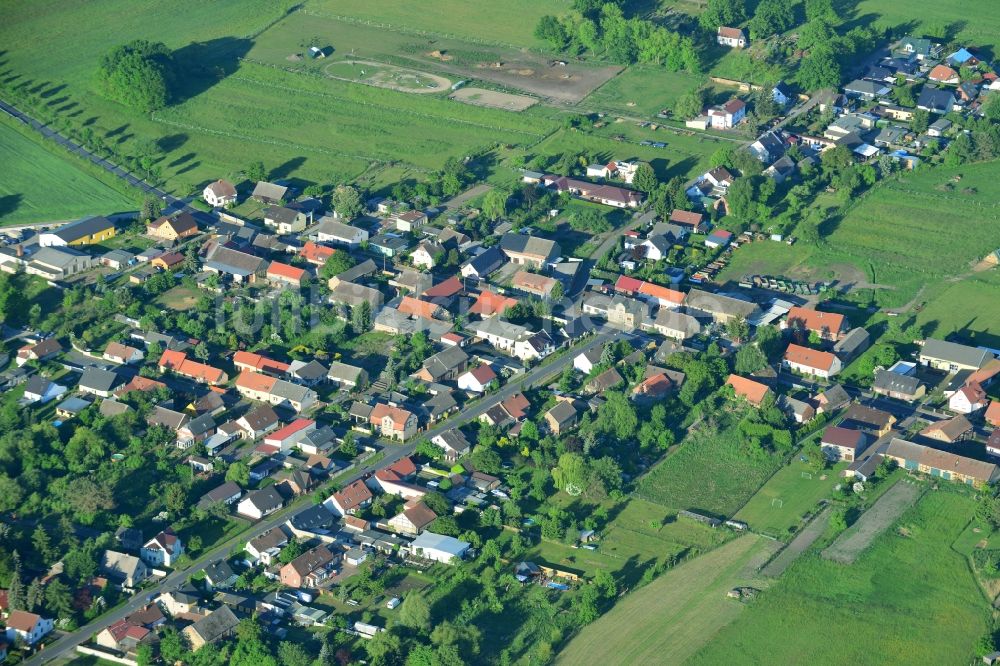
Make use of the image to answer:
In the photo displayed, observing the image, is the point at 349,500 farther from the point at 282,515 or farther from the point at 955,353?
the point at 955,353

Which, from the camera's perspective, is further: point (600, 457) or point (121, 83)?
point (121, 83)

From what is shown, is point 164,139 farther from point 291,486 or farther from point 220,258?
point 291,486

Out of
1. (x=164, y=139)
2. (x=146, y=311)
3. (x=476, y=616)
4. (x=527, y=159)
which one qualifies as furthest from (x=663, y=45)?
(x=476, y=616)

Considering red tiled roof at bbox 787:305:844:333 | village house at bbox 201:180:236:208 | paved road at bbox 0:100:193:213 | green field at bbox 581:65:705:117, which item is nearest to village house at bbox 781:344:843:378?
red tiled roof at bbox 787:305:844:333

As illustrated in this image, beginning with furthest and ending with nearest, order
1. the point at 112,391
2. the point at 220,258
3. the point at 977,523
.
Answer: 1. the point at 220,258
2. the point at 112,391
3. the point at 977,523

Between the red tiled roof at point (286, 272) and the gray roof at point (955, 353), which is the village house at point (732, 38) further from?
the red tiled roof at point (286, 272)

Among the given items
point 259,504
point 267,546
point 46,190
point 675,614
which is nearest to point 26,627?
point 267,546

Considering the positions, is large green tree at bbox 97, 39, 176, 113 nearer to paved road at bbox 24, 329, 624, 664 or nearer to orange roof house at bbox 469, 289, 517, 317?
orange roof house at bbox 469, 289, 517, 317
